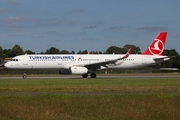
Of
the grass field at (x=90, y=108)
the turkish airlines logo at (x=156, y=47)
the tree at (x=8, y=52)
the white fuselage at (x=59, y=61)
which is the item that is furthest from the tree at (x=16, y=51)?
the grass field at (x=90, y=108)

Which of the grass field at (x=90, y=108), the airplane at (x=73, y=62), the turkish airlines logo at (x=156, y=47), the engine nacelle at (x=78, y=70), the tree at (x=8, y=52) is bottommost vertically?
the grass field at (x=90, y=108)

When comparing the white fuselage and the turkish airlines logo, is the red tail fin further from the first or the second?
the white fuselage

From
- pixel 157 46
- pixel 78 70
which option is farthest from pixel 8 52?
pixel 78 70

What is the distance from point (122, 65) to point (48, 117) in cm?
4118

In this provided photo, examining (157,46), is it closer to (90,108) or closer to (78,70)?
(78,70)

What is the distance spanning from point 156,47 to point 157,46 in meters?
0.28

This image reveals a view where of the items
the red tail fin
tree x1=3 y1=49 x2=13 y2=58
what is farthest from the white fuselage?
tree x1=3 y1=49 x2=13 y2=58

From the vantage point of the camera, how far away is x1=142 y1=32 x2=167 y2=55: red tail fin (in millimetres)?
59906

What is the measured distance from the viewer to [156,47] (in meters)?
60.5

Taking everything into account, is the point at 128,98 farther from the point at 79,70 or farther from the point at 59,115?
the point at 79,70

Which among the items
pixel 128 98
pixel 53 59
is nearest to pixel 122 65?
pixel 53 59

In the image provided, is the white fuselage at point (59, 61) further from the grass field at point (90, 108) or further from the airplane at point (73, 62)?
the grass field at point (90, 108)

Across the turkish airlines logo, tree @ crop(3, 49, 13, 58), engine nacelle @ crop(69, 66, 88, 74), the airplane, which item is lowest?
engine nacelle @ crop(69, 66, 88, 74)

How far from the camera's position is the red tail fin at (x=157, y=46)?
197 ft
